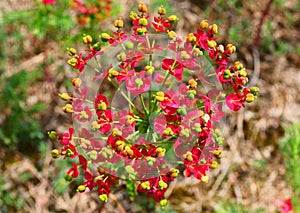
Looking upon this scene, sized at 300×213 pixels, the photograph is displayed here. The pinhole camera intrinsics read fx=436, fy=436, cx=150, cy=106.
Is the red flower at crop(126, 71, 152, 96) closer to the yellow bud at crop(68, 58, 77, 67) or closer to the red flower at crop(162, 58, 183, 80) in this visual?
the red flower at crop(162, 58, 183, 80)

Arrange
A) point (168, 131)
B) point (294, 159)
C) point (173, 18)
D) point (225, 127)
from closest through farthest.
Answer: point (168, 131) → point (173, 18) → point (294, 159) → point (225, 127)

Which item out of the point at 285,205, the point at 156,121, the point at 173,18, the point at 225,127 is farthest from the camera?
the point at 225,127

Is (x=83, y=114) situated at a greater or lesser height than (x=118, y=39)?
lesser

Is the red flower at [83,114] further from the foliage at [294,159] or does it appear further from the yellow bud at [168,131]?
the foliage at [294,159]

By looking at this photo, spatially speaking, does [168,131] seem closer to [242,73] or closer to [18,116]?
[242,73]

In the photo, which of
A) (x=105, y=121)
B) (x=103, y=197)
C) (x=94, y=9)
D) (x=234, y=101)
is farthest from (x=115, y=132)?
(x=94, y=9)

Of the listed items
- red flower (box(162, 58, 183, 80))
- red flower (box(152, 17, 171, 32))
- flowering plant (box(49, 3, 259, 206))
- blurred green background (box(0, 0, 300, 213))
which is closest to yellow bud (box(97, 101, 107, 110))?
flowering plant (box(49, 3, 259, 206))

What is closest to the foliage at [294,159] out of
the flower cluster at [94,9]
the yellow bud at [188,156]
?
the yellow bud at [188,156]
